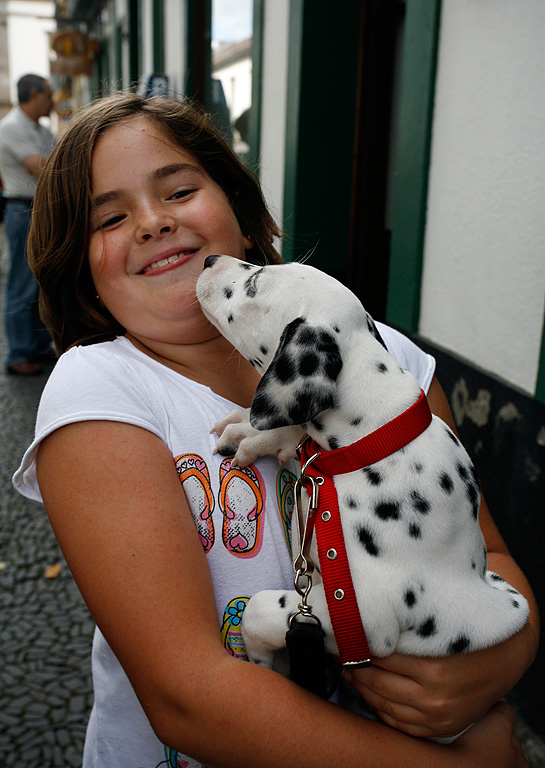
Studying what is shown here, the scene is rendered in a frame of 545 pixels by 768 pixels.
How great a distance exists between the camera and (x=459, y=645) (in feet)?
4.30

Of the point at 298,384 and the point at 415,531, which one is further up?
the point at 298,384

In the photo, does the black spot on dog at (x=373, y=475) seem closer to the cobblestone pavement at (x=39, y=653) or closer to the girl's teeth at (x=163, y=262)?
the girl's teeth at (x=163, y=262)

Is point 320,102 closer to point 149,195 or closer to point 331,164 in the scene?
point 331,164

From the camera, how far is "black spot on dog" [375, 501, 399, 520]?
1.33m

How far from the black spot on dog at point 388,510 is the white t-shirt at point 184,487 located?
0.25 metres

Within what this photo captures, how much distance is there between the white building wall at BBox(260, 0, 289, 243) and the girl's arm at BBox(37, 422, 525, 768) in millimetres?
4303

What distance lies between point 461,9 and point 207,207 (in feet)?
7.23

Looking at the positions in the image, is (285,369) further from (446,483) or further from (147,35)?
(147,35)

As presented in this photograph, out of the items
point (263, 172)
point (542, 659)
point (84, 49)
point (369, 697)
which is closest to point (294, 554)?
point (369, 697)

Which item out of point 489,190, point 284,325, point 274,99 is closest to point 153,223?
point 284,325

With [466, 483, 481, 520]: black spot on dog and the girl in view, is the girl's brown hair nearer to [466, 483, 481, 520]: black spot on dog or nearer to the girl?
the girl

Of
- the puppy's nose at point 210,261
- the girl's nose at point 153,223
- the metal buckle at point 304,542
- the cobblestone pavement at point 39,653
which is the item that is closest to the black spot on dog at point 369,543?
the metal buckle at point 304,542

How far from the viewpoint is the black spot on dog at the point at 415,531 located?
4.34 feet

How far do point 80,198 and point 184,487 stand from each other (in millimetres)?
796
